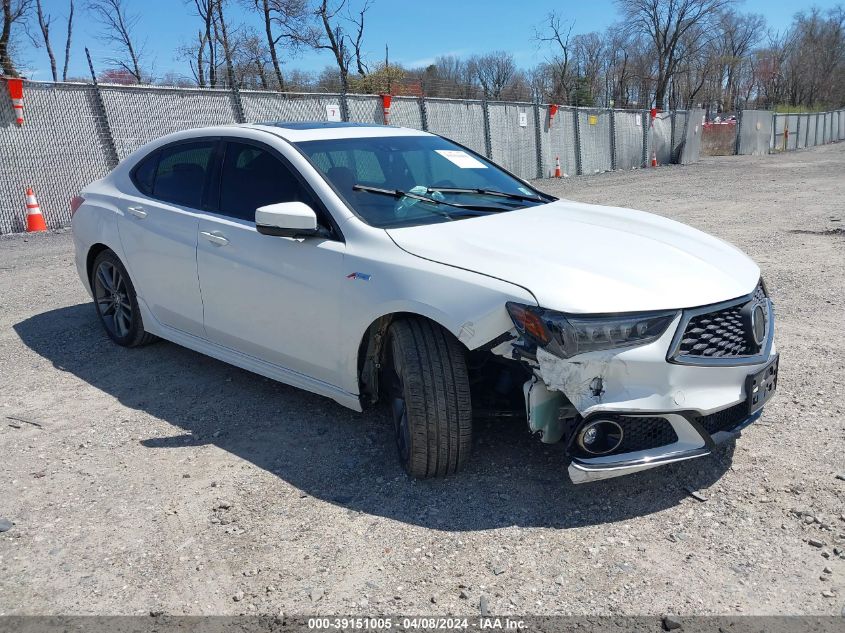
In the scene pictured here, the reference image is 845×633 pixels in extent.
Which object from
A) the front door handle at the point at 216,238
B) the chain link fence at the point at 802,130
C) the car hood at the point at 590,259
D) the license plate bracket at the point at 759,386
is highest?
the front door handle at the point at 216,238

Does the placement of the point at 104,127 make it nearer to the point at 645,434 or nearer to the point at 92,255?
the point at 92,255

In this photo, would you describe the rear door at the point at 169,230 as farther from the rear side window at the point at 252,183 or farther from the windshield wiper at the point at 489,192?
the windshield wiper at the point at 489,192

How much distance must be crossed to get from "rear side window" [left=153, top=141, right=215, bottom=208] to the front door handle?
29cm

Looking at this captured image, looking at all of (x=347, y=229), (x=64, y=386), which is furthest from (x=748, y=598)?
(x=64, y=386)

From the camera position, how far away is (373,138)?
4.26 meters

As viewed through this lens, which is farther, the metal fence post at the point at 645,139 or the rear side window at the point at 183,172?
the metal fence post at the point at 645,139

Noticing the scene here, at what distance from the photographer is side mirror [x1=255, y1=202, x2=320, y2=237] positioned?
339cm

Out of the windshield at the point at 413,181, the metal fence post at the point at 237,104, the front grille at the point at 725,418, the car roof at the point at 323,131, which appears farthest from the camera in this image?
the metal fence post at the point at 237,104

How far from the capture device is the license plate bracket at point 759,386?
2975mm

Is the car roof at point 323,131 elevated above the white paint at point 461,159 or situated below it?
above

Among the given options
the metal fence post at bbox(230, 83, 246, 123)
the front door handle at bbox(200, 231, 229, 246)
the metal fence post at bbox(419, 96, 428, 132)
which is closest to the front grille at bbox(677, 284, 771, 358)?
the front door handle at bbox(200, 231, 229, 246)

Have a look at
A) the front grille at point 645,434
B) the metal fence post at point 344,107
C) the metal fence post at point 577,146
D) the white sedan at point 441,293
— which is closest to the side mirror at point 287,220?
the white sedan at point 441,293

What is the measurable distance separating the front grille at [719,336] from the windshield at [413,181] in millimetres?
1336

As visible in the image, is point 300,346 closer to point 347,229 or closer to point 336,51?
point 347,229
